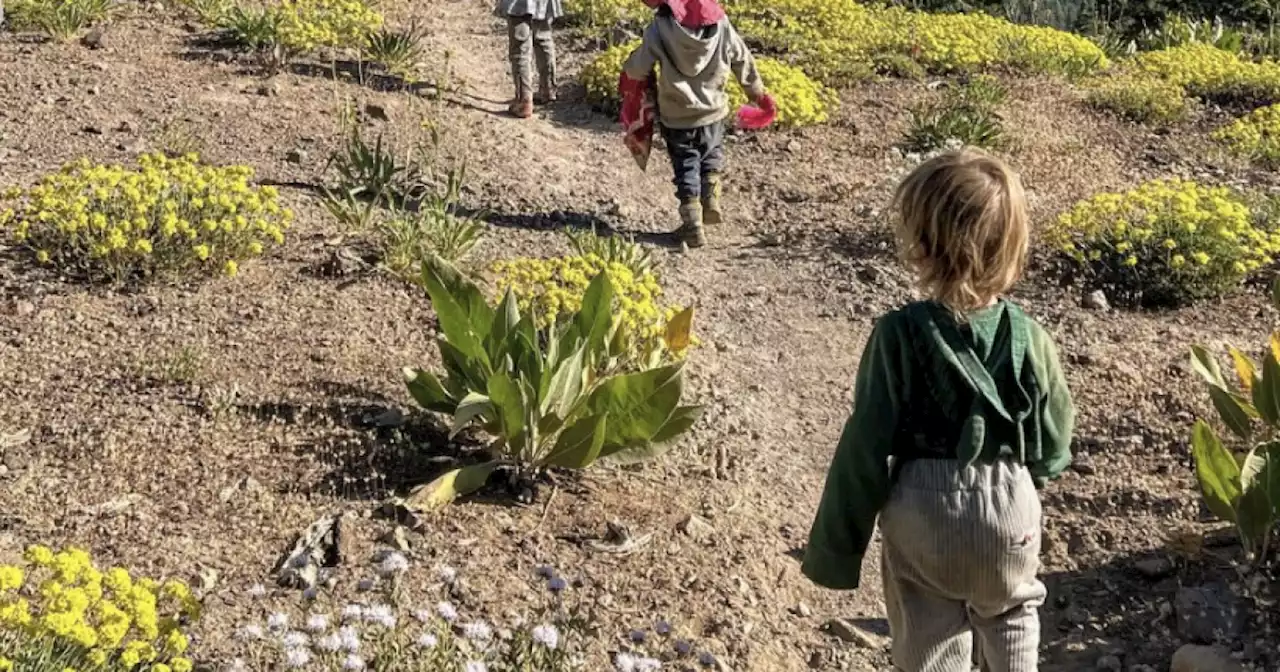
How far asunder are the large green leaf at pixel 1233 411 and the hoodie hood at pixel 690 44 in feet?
11.7

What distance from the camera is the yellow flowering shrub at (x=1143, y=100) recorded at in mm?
10922

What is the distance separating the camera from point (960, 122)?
9688 millimetres

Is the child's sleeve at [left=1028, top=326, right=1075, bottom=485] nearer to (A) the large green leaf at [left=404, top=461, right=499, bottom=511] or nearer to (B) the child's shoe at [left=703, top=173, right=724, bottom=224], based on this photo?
(A) the large green leaf at [left=404, top=461, right=499, bottom=511]

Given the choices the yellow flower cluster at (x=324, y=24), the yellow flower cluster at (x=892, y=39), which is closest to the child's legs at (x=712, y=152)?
the yellow flower cluster at (x=324, y=24)

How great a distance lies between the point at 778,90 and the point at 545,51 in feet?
6.22

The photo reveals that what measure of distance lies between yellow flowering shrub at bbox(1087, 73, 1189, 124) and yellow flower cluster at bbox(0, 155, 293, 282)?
297 inches

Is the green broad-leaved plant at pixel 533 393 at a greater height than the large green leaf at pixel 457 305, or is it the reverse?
the large green leaf at pixel 457 305

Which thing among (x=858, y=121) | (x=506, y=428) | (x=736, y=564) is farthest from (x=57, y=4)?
(x=736, y=564)

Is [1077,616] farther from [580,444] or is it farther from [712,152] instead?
[712,152]

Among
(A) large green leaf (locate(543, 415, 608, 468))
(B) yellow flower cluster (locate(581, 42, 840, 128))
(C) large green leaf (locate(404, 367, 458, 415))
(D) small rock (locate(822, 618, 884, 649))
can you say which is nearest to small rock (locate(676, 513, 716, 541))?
(A) large green leaf (locate(543, 415, 608, 468))

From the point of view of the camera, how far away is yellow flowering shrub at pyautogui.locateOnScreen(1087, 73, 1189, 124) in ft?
35.8

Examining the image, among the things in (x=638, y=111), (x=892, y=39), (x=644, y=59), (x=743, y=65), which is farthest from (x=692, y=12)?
(x=892, y=39)

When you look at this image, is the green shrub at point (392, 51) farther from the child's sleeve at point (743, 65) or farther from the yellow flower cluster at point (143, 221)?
the yellow flower cluster at point (143, 221)

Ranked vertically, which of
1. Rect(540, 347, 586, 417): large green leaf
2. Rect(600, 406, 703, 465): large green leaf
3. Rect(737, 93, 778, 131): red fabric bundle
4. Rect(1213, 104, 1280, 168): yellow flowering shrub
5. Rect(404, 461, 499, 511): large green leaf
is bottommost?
Rect(404, 461, 499, 511): large green leaf
